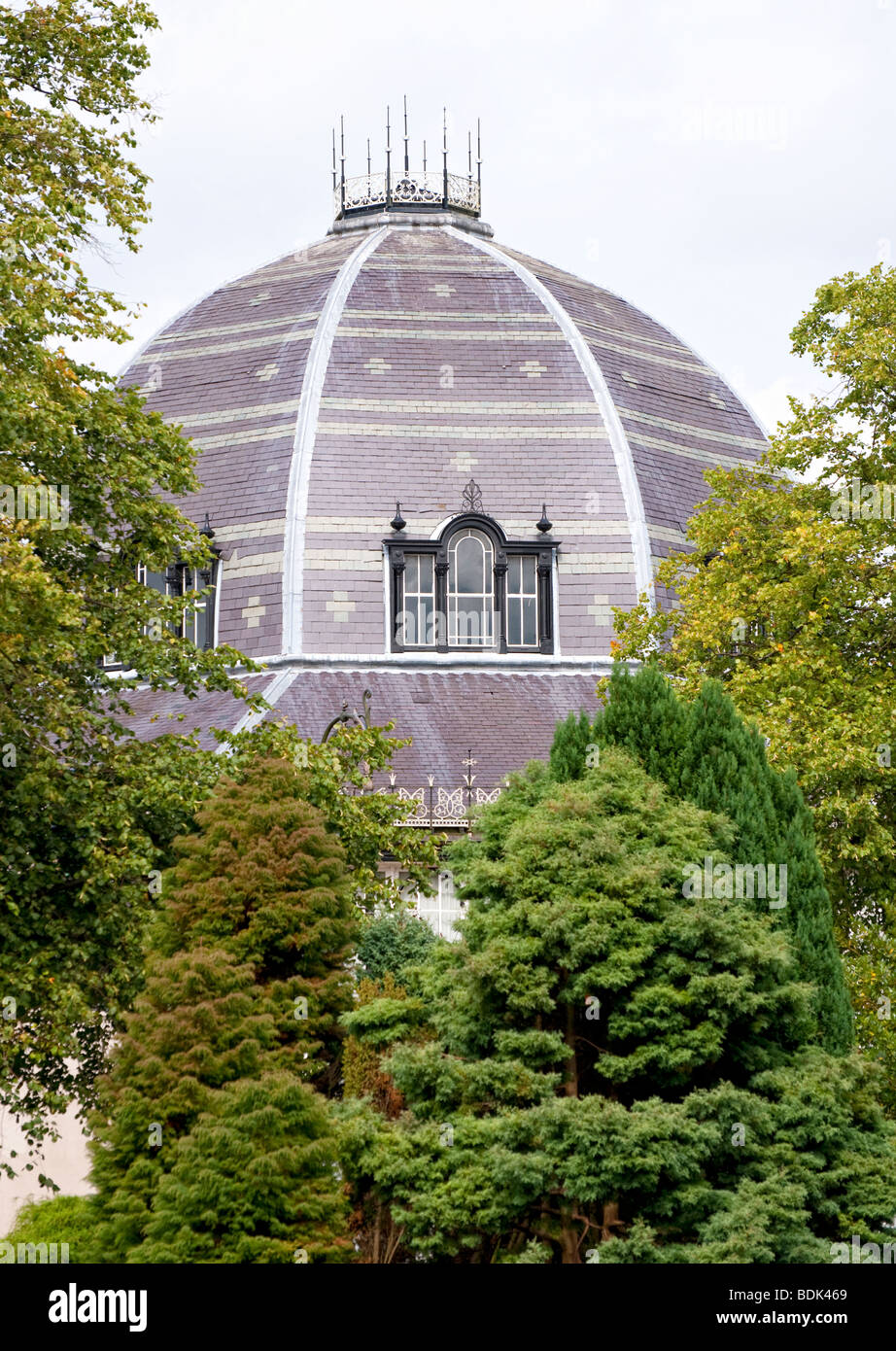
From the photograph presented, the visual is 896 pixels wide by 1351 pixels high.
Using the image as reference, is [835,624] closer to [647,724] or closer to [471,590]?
[647,724]

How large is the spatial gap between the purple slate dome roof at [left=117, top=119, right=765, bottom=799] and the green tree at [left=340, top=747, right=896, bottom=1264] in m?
14.9

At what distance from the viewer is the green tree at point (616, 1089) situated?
63.9ft

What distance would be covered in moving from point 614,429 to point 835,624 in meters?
14.6

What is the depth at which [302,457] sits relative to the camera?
136ft

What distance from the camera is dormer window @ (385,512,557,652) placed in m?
40.5

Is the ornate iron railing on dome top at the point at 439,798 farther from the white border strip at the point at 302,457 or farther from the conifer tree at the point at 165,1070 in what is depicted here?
the conifer tree at the point at 165,1070

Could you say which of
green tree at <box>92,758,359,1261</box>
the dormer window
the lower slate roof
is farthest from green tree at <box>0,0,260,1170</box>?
the dormer window

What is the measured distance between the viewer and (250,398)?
142 feet

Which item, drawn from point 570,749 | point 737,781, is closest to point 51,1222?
point 570,749

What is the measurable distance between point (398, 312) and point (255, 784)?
22416 mm

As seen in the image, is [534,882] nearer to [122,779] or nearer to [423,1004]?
[423,1004]

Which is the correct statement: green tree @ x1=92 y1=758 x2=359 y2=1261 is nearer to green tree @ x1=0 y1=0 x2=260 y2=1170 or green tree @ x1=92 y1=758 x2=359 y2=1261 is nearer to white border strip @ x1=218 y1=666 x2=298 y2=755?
green tree @ x1=0 y1=0 x2=260 y2=1170

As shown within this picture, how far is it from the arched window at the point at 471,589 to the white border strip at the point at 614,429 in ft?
9.58

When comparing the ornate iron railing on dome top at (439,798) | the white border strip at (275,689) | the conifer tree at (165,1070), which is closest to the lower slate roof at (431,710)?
the white border strip at (275,689)
